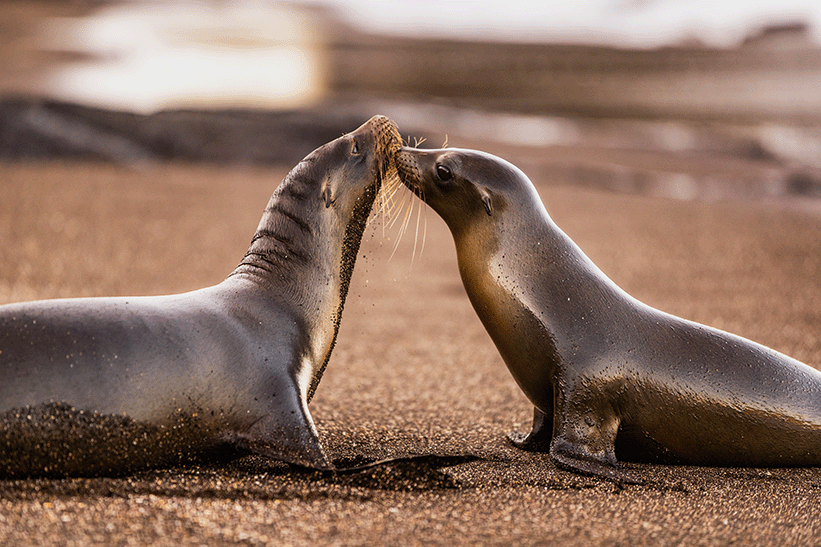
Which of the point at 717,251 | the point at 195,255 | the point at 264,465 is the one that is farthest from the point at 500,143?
the point at 264,465

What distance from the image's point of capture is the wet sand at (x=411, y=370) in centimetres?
304

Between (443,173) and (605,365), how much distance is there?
4.24 ft

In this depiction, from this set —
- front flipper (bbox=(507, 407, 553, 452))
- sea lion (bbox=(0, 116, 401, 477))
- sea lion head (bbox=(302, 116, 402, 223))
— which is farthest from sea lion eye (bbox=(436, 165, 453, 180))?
front flipper (bbox=(507, 407, 553, 452))

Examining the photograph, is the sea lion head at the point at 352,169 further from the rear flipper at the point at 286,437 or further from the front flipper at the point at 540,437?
the front flipper at the point at 540,437

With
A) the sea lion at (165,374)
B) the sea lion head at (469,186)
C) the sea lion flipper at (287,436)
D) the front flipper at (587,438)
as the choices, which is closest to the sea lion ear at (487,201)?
the sea lion head at (469,186)

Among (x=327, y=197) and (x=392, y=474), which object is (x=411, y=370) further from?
(x=392, y=474)

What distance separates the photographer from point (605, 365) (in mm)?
3770

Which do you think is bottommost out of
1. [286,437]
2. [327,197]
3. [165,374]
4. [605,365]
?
[286,437]

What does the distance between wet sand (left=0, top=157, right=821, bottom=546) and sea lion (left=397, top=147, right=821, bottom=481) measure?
5.9 inches

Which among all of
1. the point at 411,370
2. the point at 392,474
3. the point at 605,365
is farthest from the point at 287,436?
the point at 411,370

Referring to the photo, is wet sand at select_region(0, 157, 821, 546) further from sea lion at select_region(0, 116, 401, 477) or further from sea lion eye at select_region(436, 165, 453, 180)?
sea lion eye at select_region(436, 165, 453, 180)

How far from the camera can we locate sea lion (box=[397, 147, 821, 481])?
3.76 metres

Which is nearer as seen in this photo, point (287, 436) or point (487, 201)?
point (287, 436)

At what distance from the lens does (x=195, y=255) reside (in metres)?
9.29
